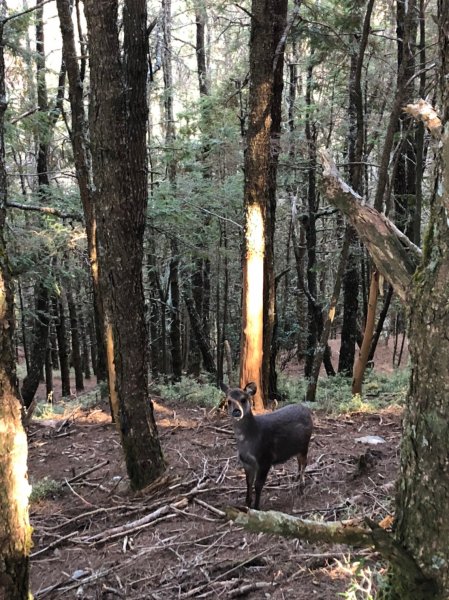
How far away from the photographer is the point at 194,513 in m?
5.73

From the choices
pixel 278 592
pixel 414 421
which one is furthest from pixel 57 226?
pixel 414 421

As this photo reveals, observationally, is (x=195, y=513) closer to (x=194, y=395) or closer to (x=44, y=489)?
(x=44, y=489)

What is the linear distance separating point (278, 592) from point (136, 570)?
1.46 metres

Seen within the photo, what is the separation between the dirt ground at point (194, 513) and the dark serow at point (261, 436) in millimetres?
348

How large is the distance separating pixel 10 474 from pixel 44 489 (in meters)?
4.69

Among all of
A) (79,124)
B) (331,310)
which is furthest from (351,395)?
(79,124)

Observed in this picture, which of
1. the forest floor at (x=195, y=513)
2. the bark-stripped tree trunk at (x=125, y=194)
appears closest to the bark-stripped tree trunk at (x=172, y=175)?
the forest floor at (x=195, y=513)

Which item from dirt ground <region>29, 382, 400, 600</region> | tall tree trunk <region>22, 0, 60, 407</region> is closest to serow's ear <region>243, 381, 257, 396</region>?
dirt ground <region>29, 382, 400, 600</region>

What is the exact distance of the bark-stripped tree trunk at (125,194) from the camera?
5.91 meters

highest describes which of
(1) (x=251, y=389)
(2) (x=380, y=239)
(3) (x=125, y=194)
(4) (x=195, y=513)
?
(3) (x=125, y=194)

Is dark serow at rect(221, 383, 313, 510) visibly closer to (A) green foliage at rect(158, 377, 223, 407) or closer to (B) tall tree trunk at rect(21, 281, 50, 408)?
(A) green foliage at rect(158, 377, 223, 407)

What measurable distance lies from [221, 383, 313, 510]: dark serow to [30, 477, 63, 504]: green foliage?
2.74 meters

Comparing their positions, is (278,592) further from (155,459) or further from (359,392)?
(359,392)

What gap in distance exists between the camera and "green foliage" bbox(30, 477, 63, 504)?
677 centimetres
